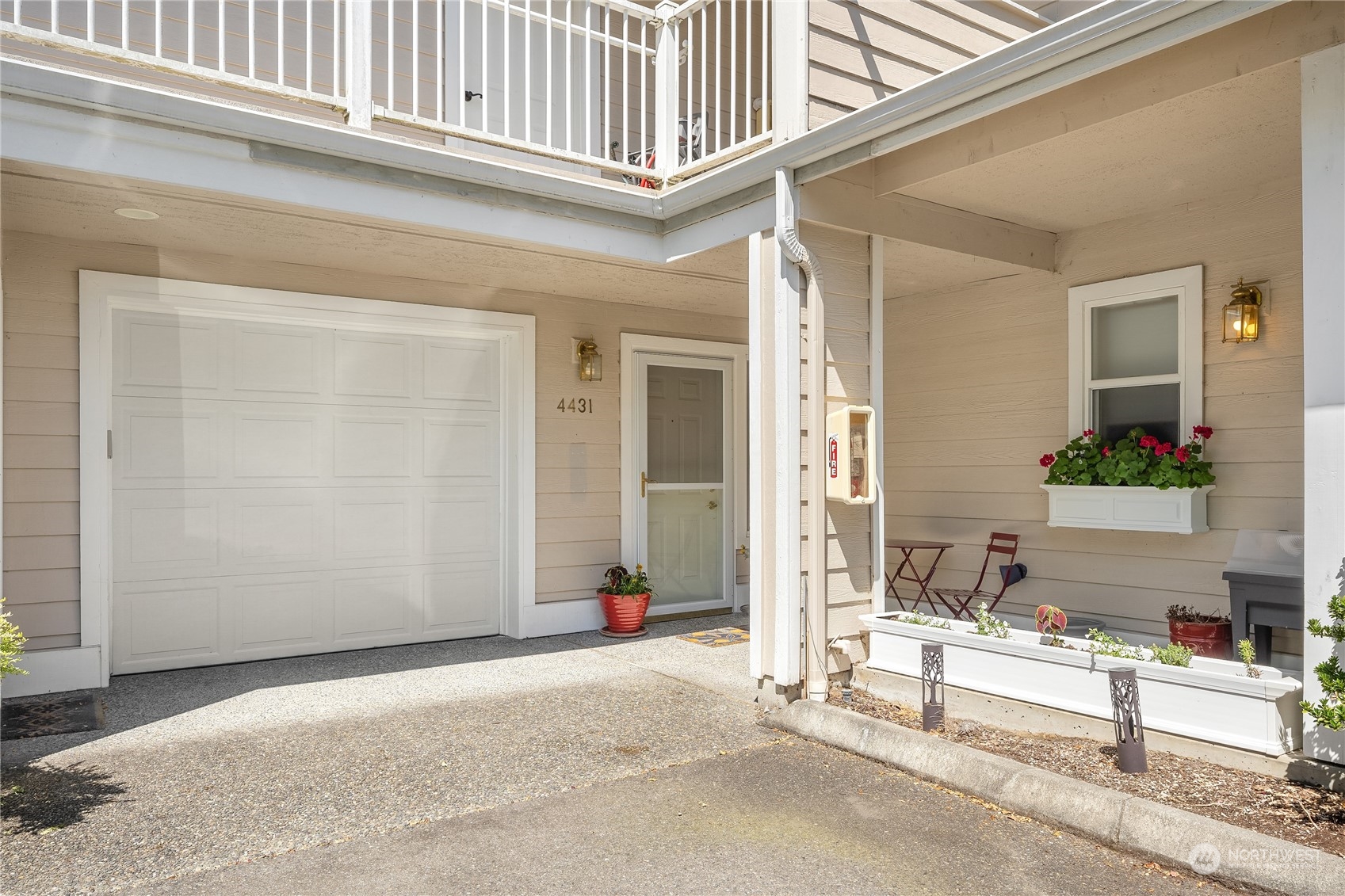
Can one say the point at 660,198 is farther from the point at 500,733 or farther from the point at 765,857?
the point at 765,857

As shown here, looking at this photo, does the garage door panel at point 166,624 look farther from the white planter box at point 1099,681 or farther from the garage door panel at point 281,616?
the white planter box at point 1099,681

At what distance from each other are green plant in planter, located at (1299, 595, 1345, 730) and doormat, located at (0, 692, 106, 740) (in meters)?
4.54

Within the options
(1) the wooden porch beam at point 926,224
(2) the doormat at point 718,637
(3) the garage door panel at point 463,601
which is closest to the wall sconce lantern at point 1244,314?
(1) the wooden porch beam at point 926,224

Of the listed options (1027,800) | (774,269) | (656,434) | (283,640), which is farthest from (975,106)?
(283,640)

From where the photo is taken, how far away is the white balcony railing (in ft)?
13.1

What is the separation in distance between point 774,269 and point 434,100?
2984mm

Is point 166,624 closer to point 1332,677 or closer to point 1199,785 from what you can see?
point 1199,785

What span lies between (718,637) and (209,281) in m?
3.64

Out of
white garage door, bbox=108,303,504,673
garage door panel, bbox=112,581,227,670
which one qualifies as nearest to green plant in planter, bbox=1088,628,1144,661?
white garage door, bbox=108,303,504,673

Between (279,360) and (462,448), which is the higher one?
(279,360)

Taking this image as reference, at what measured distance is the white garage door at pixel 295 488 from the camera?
4.90 m

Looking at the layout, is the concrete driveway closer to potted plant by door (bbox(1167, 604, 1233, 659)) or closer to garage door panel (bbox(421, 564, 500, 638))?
garage door panel (bbox(421, 564, 500, 638))

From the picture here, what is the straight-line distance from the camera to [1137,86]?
3314 millimetres

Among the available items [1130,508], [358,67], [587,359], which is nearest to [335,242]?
[358,67]
